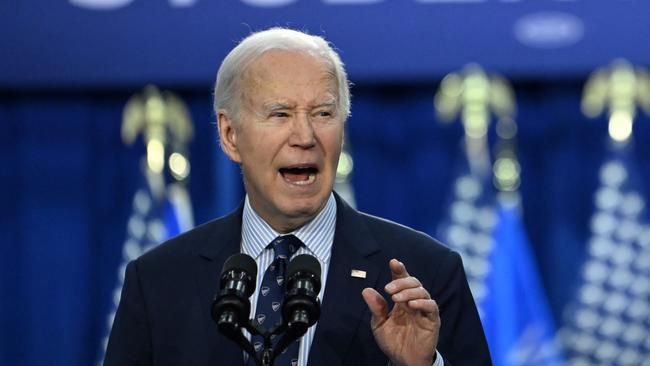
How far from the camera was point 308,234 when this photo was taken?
2178mm

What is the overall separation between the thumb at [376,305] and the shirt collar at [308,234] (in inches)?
12.4

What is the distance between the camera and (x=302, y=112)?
2072 mm

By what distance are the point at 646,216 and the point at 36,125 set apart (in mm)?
2549

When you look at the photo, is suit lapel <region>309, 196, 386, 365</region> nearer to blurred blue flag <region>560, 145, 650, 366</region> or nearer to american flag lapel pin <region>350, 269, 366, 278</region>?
american flag lapel pin <region>350, 269, 366, 278</region>

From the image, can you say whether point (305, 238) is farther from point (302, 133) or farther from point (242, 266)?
point (242, 266)

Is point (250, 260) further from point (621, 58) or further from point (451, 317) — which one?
point (621, 58)

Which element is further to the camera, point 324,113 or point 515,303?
point 515,303

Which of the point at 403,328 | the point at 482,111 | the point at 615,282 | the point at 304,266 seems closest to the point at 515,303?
the point at 615,282

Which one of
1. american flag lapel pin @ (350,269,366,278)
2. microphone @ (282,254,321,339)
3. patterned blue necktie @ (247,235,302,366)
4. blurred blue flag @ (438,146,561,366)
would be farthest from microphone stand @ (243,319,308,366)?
blurred blue flag @ (438,146,561,366)

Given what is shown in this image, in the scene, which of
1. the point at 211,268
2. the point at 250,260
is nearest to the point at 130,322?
the point at 211,268

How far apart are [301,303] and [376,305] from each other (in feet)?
0.57

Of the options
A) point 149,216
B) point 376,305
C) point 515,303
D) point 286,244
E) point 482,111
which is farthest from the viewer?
point 149,216

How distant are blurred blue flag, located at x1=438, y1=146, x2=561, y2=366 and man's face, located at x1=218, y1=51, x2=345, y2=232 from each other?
2.50 metres

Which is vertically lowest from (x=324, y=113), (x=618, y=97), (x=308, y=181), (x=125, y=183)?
(x=308, y=181)
